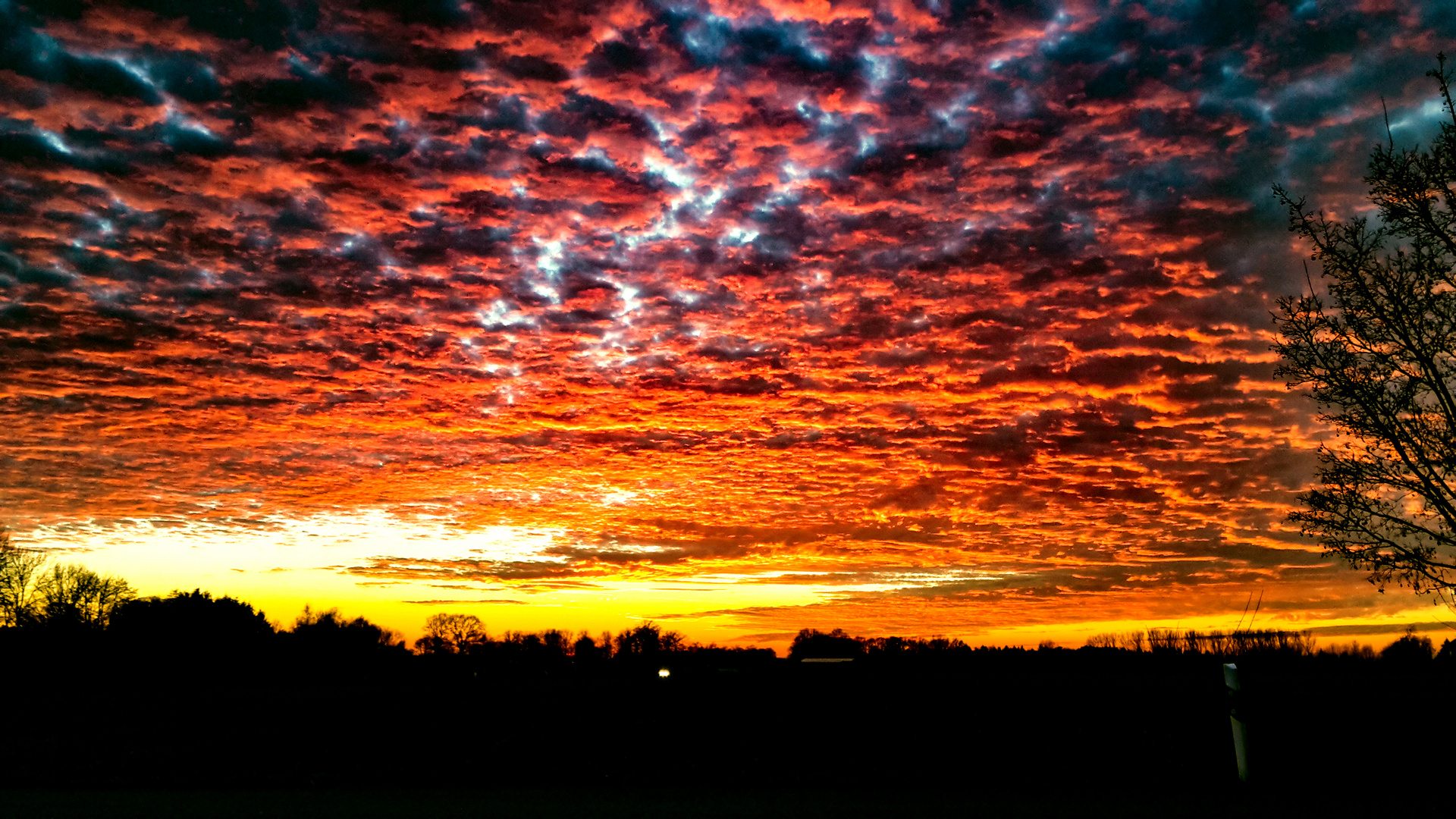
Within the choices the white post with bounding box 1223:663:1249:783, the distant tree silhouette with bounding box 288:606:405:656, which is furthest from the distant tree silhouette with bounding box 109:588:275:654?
the white post with bounding box 1223:663:1249:783

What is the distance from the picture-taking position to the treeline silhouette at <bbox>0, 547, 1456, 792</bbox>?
42.8ft

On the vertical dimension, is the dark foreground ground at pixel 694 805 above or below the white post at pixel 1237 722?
below

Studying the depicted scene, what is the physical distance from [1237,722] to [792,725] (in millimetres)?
7143

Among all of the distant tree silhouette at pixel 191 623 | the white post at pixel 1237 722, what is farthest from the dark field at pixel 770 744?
the distant tree silhouette at pixel 191 623

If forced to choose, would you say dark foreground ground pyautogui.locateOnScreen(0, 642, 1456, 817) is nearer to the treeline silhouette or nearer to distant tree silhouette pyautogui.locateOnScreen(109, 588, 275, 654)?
the treeline silhouette

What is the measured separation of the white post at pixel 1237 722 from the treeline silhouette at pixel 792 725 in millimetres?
634

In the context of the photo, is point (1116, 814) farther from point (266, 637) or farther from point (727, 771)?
point (266, 637)

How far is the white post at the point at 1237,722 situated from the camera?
34.3 ft

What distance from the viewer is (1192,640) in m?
22.5

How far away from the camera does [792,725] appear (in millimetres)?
15688

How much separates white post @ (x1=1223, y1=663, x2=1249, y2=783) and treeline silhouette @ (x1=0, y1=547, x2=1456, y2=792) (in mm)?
634

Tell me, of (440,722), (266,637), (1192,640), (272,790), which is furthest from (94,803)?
(266,637)

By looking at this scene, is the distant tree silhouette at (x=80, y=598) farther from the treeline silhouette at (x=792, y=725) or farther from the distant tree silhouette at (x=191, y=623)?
the treeline silhouette at (x=792, y=725)

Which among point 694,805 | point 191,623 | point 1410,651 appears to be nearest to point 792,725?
point 694,805
